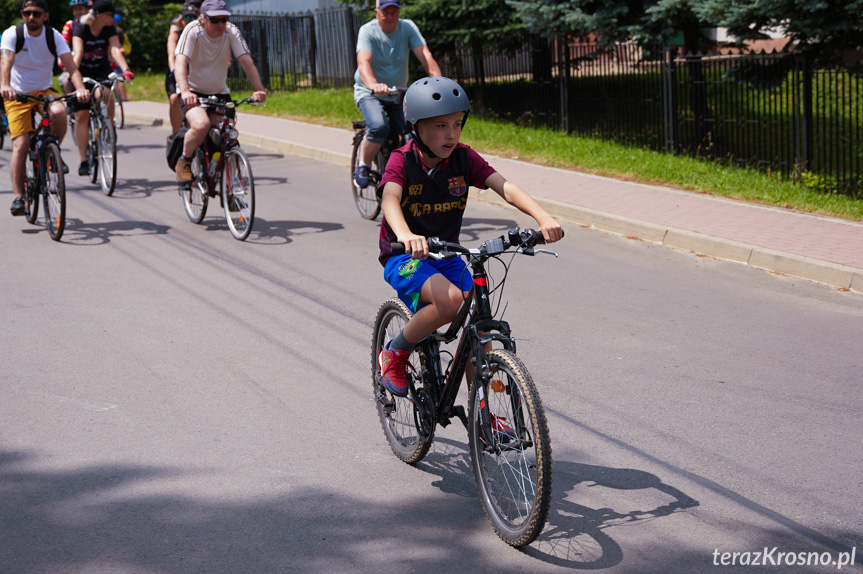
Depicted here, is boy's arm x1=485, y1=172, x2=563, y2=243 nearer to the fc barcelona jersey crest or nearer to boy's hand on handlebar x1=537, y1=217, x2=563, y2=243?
boy's hand on handlebar x1=537, y1=217, x2=563, y2=243

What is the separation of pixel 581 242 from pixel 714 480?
545cm

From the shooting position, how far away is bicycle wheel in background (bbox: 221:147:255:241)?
9.41 meters

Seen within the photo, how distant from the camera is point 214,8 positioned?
959cm

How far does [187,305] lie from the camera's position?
24.9ft

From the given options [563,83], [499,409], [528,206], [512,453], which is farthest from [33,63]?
[563,83]

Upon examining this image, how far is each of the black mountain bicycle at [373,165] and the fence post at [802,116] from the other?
527cm

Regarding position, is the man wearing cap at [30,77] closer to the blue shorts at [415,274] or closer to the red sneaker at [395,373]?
the red sneaker at [395,373]

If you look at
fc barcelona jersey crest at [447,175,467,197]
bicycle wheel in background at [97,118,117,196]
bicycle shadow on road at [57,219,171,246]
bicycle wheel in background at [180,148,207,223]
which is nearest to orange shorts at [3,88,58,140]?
bicycle shadow on road at [57,219,171,246]

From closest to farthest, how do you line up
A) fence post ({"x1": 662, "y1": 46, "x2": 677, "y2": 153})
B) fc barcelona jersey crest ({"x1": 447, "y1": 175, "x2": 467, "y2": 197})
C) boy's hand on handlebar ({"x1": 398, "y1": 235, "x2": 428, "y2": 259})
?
boy's hand on handlebar ({"x1": 398, "y1": 235, "x2": 428, "y2": 259})
fc barcelona jersey crest ({"x1": 447, "y1": 175, "x2": 467, "y2": 197})
fence post ({"x1": 662, "y1": 46, "x2": 677, "y2": 153})

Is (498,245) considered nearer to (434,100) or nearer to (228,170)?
(434,100)

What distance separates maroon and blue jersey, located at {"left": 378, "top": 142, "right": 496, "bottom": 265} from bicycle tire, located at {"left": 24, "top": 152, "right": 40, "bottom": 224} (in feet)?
21.9

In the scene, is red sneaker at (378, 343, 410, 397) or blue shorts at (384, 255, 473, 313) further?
red sneaker at (378, 343, 410, 397)

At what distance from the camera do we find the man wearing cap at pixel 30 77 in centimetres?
987

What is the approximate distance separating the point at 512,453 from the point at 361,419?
1.64m
